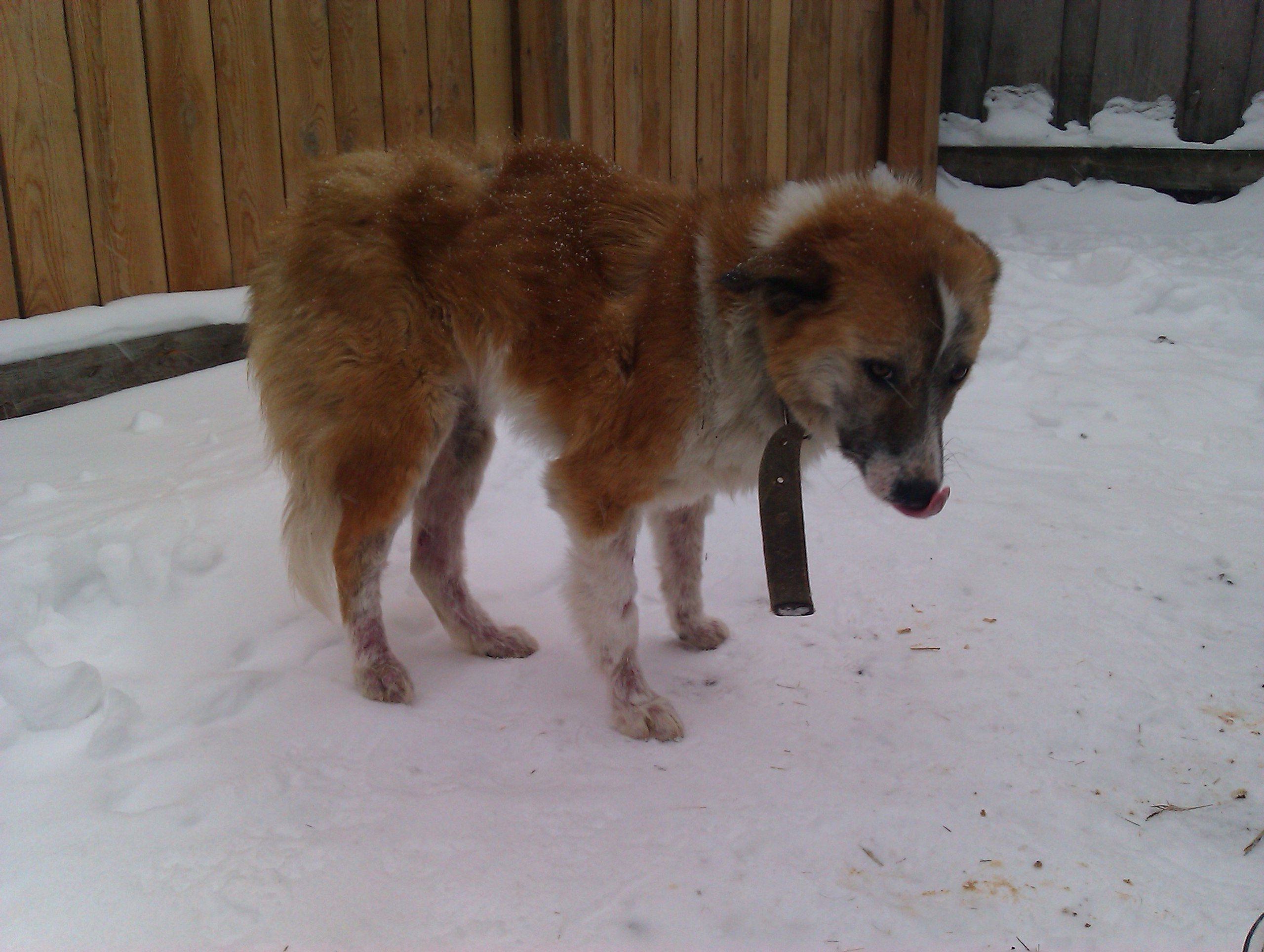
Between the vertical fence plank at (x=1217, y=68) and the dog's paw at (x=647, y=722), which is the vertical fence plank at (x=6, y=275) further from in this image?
the vertical fence plank at (x=1217, y=68)

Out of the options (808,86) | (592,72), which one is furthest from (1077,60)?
(592,72)

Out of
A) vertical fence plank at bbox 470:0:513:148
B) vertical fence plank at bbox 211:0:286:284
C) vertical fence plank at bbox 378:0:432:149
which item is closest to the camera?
vertical fence plank at bbox 211:0:286:284

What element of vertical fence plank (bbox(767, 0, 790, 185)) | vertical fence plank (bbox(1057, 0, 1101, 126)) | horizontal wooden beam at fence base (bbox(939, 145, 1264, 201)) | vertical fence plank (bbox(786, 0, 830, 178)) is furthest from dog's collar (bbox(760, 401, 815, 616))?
vertical fence plank (bbox(1057, 0, 1101, 126))

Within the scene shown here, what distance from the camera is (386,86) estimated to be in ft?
16.0

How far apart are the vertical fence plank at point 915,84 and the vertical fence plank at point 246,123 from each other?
5030 mm

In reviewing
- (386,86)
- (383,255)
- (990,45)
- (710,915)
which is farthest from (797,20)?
(710,915)

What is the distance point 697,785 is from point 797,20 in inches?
247

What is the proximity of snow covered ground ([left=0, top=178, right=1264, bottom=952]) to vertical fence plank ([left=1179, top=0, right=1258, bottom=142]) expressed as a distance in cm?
451

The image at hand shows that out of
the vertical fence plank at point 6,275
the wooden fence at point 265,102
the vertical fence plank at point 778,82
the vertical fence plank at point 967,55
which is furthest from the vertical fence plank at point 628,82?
the vertical fence plank at point 967,55

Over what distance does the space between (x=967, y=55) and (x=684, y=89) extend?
350 centimetres

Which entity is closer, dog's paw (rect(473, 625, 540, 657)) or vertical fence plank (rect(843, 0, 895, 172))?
dog's paw (rect(473, 625, 540, 657))

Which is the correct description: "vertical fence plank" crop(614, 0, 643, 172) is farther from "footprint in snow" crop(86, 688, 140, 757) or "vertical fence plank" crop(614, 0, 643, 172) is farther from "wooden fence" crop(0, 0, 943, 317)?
"footprint in snow" crop(86, 688, 140, 757)

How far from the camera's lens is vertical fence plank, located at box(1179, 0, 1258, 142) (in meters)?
7.46

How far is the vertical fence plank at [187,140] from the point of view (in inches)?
163
